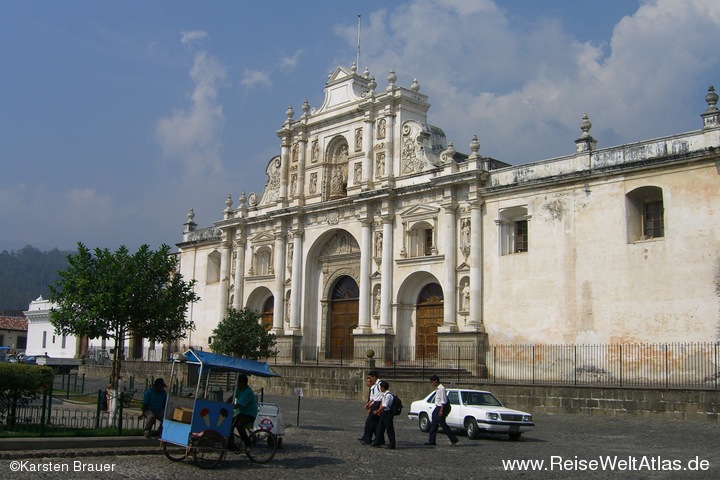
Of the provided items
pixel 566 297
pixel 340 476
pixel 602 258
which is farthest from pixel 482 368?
pixel 340 476

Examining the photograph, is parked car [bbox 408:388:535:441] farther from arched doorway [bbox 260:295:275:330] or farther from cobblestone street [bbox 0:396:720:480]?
arched doorway [bbox 260:295:275:330]

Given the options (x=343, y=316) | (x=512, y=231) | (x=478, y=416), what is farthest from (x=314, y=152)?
(x=478, y=416)

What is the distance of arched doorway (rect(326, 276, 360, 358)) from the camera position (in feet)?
122

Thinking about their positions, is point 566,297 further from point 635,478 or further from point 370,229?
point 635,478

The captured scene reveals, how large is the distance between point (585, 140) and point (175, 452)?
20.5 meters

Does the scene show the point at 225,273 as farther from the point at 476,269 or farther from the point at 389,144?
the point at 476,269

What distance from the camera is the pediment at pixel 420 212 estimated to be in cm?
3312

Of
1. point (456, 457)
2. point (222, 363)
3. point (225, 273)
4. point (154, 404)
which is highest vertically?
point (225, 273)

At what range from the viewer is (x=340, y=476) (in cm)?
1223

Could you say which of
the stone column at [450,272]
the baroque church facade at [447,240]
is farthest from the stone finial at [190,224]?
the stone column at [450,272]

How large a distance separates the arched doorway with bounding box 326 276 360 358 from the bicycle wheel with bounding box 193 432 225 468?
23962 mm

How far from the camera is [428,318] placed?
33.7 metres

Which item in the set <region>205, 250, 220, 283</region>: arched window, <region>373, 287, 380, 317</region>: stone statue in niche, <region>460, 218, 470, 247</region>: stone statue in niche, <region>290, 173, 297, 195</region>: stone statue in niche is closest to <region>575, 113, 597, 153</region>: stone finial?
<region>460, 218, 470, 247</region>: stone statue in niche

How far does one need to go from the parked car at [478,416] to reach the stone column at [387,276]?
14788 mm
